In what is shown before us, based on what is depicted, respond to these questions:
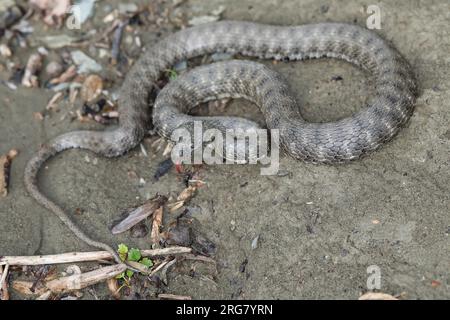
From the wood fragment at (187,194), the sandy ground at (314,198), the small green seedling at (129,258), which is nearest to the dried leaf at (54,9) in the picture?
the sandy ground at (314,198)

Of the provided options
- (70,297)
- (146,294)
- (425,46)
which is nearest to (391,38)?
(425,46)

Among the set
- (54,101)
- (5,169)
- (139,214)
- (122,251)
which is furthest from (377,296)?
(54,101)

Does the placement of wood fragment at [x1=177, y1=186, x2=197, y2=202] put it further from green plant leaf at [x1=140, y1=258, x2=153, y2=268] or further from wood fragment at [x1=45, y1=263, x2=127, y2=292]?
wood fragment at [x1=45, y1=263, x2=127, y2=292]

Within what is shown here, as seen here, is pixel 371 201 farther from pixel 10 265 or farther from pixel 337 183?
pixel 10 265

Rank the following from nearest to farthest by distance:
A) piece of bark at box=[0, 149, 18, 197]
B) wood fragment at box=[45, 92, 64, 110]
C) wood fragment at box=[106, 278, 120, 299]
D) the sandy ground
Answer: the sandy ground → wood fragment at box=[106, 278, 120, 299] → piece of bark at box=[0, 149, 18, 197] → wood fragment at box=[45, 92, 64, 110]

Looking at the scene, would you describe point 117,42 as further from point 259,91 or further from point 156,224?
point 156,224

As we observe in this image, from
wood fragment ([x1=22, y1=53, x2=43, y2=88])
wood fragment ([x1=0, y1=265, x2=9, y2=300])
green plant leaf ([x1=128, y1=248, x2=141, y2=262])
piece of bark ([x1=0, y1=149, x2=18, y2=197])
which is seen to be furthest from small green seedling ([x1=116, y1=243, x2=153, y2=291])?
wood fragment ([x1=22, y1=53, x2=43, y2=88])

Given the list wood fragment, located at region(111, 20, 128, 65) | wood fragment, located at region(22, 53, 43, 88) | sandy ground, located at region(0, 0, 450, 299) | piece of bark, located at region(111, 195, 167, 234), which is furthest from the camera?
wood fragment, located at region(111, 20, 128, 65)
